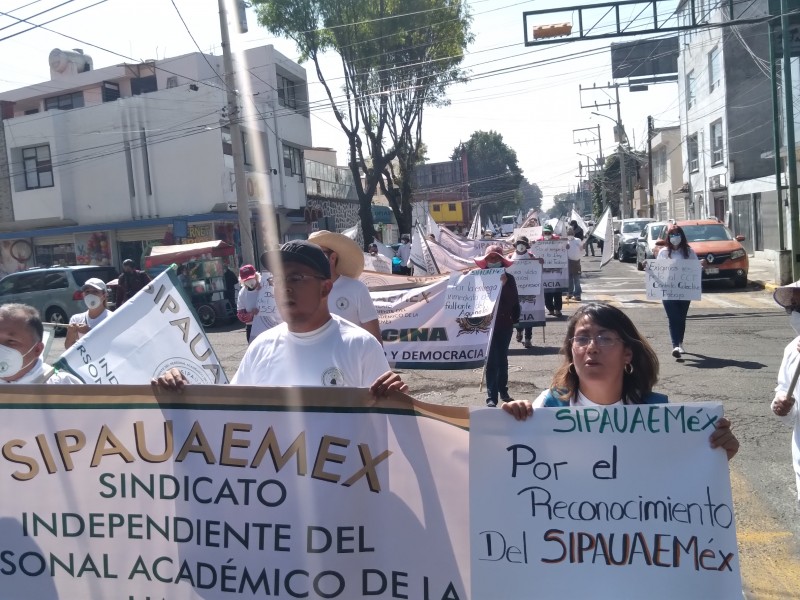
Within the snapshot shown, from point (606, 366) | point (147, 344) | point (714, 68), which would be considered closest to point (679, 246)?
point (606, 366)

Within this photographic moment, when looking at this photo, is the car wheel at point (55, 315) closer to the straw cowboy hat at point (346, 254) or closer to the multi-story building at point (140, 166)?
the multi-story building at point (140, 166)

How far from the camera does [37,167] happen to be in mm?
30812

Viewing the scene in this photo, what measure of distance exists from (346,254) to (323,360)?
1.85 metres

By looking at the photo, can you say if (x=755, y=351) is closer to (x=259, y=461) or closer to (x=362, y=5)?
(x=259, y=461)

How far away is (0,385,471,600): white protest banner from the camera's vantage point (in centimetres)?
283

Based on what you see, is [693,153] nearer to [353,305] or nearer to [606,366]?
[353,305]

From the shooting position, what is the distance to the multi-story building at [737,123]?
2741 centimetres

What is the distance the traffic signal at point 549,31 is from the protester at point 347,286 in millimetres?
12645

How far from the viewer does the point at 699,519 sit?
276 cm

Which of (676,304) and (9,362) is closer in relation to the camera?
(9,362)

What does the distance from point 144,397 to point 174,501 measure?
43 centimetres

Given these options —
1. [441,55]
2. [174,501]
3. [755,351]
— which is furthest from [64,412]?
[441,55]

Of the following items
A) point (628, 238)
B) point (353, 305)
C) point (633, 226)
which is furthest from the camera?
point (633, 226)


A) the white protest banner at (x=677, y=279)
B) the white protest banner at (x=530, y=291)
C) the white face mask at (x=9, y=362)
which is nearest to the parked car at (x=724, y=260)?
the white protest banner at (x=530, y=291)
